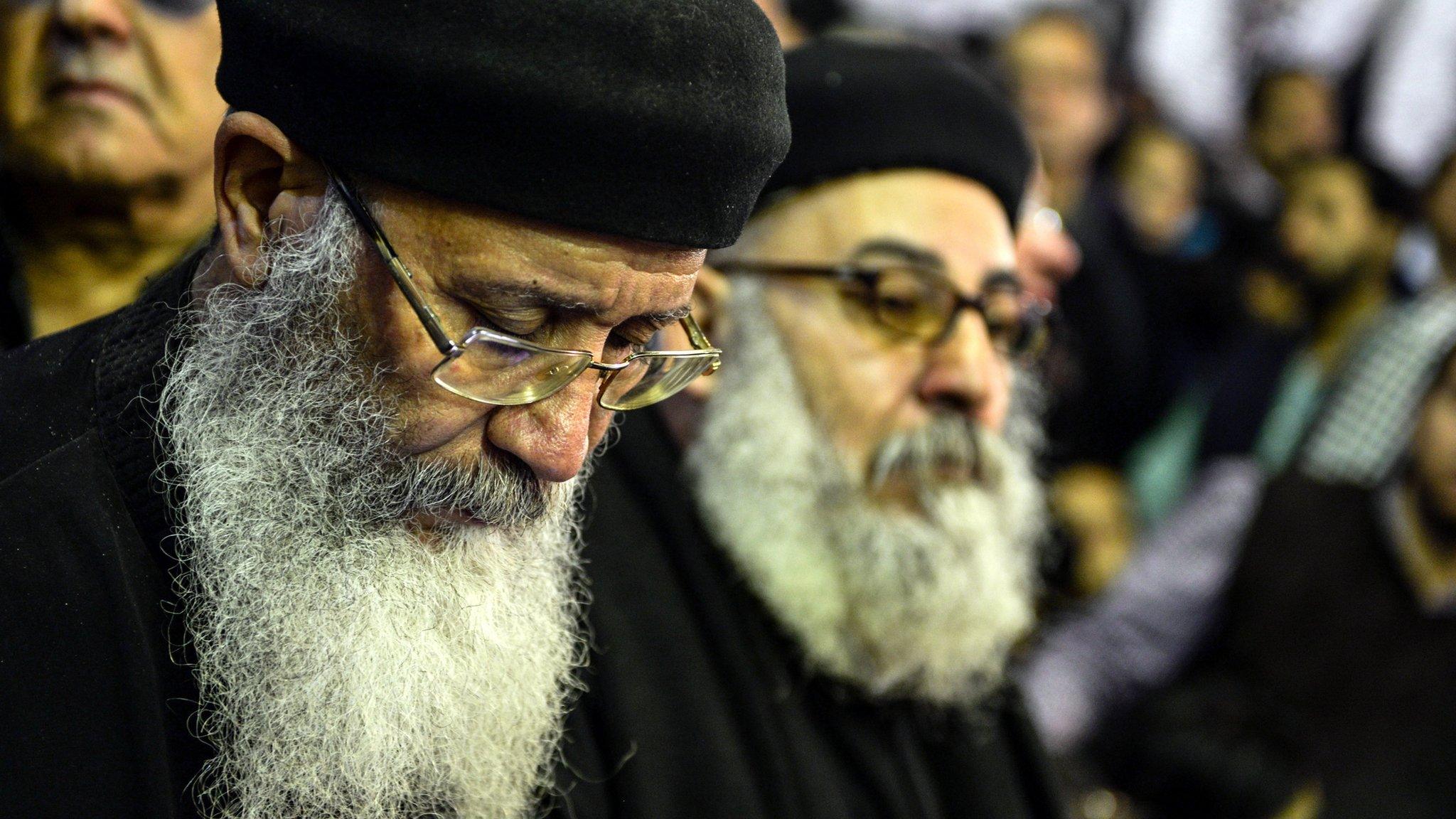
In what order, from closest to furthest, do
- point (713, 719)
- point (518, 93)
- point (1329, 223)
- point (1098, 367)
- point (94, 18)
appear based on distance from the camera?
1. point (518, 93)
2. point (94, 18)
3. point (713, 719)
4. point (1098, 367)
5. point (1329, 223)

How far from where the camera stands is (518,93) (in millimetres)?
1568

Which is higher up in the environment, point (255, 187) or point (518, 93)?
point (518, 93)

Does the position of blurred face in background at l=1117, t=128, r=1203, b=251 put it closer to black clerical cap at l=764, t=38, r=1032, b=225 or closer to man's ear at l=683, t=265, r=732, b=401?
black clerical cap at l=764, t=38, r=1032, b=225

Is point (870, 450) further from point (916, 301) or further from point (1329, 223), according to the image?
point (1329, 223)

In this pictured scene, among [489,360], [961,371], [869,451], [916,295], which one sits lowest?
[869,451]

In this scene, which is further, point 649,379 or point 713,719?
point 713,719

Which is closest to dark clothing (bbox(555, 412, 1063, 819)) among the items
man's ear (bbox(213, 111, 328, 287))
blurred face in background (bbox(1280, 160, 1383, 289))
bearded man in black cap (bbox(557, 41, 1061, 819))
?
bearded man in black cap (bbox(557, 41, 1061, 819))

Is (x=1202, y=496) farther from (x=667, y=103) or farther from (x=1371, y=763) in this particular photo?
(x=667, y=103)

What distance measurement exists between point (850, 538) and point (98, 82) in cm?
168

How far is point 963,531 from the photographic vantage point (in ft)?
9.59

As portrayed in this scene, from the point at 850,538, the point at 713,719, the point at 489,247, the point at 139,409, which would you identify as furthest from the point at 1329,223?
the point at 139,409

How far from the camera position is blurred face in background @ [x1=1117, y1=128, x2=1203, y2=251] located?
23.0 feet

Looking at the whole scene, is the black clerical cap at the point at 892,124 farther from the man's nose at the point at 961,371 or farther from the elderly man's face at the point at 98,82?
the elderly man's face at the point at 98,82

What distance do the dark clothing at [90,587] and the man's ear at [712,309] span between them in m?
1.38
